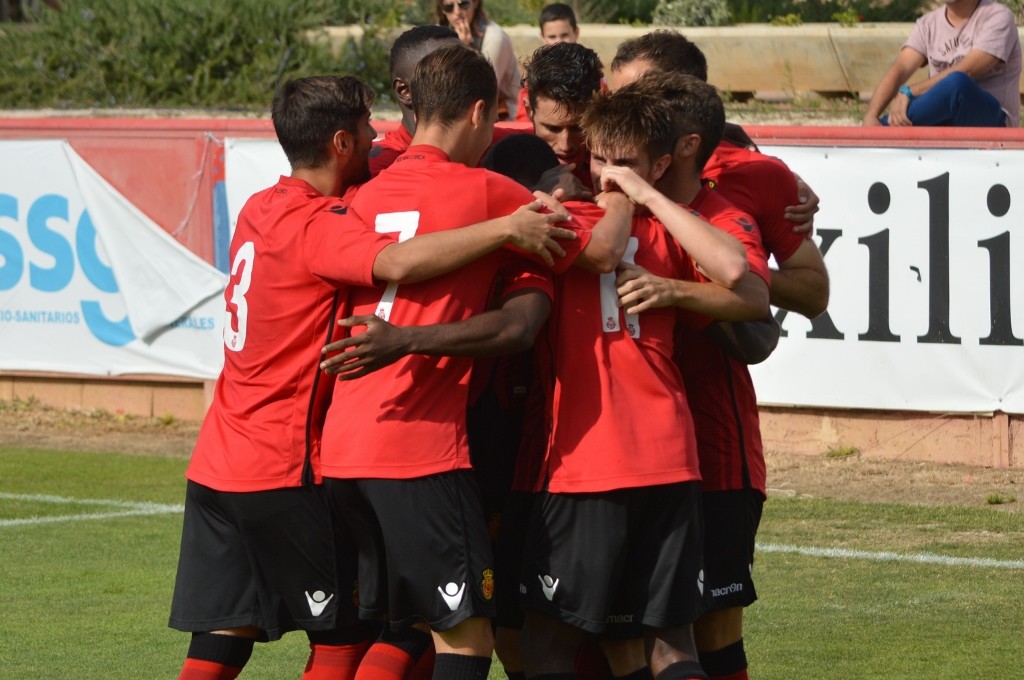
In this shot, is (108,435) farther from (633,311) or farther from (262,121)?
(633,311)

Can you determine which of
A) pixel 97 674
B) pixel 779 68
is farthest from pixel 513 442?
pixel 779 68

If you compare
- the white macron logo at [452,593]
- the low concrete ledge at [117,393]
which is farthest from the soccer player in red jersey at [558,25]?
the white macron logo at [452,593]

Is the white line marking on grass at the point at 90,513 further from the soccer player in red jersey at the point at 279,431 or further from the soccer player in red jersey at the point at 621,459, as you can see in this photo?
the soccer player in red jersey at the point at 621,459

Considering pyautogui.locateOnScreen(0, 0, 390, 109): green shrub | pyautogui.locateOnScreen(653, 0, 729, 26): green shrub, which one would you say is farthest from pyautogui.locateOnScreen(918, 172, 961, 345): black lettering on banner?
pyautogui.locateOnScreen(0, 0, 390, 109): green shrub

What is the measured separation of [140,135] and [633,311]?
7.95m

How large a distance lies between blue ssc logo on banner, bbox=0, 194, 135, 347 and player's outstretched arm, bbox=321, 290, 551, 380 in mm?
7601

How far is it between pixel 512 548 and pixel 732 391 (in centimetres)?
77

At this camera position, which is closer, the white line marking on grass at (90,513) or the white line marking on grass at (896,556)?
the white line marking on grass at (896,556)

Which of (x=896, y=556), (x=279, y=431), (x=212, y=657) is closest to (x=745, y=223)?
(x=279, y=431)

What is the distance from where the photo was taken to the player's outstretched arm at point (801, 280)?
4.61 meters

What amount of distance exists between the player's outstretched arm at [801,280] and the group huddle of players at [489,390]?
14cm

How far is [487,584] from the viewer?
3930 mm

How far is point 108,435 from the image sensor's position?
36.2 feet

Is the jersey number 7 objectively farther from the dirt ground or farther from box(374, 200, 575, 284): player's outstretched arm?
the dirt ground
